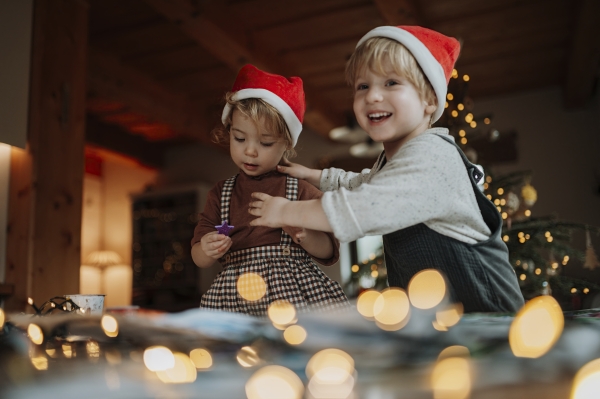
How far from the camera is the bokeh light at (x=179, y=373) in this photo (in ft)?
1.32

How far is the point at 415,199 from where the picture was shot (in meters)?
0.76

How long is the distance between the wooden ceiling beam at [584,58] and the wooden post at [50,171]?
260cm

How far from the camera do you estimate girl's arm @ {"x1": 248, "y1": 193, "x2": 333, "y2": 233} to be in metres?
0.78

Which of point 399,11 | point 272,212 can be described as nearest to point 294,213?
point 272,212

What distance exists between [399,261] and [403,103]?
276 millimetres

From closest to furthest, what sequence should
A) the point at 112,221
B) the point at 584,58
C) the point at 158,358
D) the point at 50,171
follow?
1. the point at 158,358
2. the point at 50,171
3. the point at 584,58
4. the point at 112,221

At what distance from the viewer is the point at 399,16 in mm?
2793

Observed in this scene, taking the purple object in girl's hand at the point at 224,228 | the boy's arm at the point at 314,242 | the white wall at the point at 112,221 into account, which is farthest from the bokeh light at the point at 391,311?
the white wall at the point at 112,221

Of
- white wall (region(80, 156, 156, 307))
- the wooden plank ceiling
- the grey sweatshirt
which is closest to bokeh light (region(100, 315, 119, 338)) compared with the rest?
the grey sweatshirt

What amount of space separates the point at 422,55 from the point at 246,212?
0.48 meters

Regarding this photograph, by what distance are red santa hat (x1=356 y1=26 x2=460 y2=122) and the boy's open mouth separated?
0.36 ft

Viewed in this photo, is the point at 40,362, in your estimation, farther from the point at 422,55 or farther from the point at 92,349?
the point at 422,55

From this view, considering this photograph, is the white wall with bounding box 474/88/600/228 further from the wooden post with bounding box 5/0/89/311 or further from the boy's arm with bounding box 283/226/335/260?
the boy's arm with bounding box 283/226/335/260

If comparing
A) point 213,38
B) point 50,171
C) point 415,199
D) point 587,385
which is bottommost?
point 587,385
